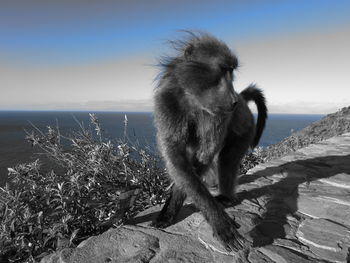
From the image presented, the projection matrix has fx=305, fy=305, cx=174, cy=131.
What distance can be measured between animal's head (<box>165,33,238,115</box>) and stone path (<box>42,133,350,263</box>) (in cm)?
102

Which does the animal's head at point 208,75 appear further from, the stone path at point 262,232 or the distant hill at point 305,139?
the distant hill at point 305,139

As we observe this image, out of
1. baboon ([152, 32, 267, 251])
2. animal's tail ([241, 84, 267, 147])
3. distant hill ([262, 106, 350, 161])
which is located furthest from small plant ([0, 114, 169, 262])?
distant hill ([262, 106, 350, 161])

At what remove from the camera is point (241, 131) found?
10.1 ft

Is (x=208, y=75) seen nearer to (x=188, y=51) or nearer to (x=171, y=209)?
(x=188, y=51)

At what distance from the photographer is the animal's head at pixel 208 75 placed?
2559 millimetres

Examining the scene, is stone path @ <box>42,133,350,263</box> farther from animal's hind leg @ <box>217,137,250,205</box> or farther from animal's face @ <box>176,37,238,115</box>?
animal's face @ <box>176,37,238,115</box>

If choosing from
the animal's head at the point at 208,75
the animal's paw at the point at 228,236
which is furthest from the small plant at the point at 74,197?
the animal's head at the point at 208,75

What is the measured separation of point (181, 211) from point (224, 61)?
1.45 meters

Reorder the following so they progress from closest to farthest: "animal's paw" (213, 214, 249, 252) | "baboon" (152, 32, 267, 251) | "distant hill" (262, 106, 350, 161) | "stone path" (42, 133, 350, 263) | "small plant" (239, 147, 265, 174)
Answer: "stone path" (42, 133, 350, 263) → "animal's paw" (213, 214, 249, 252) → "baboon" (152, 32, 267, 251) → "small plant" (239, 147, 265, 174) → "distant hill" (262, 106, 350, 161)

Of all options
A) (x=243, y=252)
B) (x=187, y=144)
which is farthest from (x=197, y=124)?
(x=243, y=252)

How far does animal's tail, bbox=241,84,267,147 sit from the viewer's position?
3.76m

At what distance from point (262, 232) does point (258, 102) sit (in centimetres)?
188

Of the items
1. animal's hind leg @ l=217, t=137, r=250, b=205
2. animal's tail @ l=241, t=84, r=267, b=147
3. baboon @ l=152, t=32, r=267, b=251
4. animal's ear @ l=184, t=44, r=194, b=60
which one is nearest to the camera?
baboon @ l=152, t=32, r=267, b=251

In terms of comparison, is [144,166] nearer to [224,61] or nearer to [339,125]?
[224,61]
